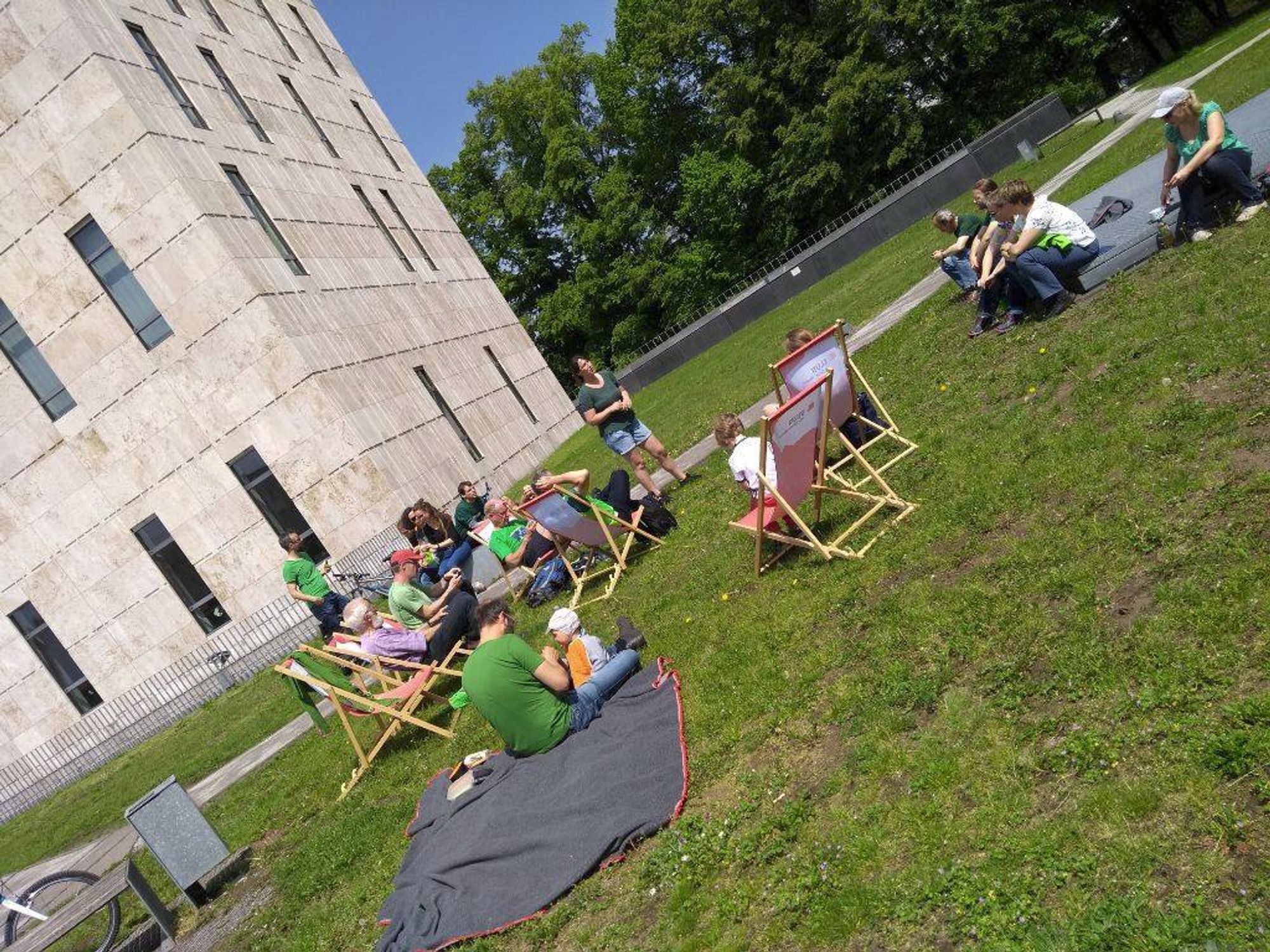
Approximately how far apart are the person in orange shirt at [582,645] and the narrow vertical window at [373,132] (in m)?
26.7

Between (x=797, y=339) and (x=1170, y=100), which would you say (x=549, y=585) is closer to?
(x=797, y=339)

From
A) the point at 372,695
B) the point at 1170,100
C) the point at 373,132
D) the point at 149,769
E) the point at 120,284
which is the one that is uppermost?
the point at 373,132

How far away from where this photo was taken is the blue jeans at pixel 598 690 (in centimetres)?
690

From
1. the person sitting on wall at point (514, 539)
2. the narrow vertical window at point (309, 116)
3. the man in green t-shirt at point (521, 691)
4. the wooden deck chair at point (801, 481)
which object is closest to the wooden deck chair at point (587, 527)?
the person sitting on wall at point (514, 539)

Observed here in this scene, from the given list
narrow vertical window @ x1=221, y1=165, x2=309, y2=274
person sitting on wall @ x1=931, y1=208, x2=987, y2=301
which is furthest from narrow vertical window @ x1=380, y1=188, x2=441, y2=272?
person sitting on wall @ x1=931, y1=208, x2=987, y2=301

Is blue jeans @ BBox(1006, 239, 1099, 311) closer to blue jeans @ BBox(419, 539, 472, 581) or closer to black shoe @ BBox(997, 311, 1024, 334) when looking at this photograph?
black shoe @ BBox(997, 311, 1024, 334)

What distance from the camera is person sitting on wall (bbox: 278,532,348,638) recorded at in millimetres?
13133

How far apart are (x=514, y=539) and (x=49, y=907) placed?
624cm

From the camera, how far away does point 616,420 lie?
11203 millimetres

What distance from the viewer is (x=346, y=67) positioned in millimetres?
31812

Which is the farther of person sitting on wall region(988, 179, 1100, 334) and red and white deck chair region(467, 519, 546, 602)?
red and white deck chair region(467, 519, 546, 602)

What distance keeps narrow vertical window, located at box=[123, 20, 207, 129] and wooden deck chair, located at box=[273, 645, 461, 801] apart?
614 inches

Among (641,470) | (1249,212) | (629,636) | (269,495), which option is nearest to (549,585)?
(641,470)

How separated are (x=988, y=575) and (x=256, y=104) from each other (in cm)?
2372
